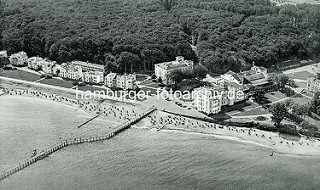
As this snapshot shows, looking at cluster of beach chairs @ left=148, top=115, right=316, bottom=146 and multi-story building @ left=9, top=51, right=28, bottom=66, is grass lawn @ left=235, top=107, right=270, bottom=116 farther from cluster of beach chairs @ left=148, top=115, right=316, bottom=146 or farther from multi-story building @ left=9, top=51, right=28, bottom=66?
multi-story building @ left=9, top=51, right=28, bottom=66

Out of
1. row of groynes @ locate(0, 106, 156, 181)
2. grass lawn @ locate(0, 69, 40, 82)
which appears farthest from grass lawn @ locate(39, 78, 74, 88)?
row of groynes @ locate(0, 106, 156, 181)

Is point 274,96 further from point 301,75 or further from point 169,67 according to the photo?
point 169,67

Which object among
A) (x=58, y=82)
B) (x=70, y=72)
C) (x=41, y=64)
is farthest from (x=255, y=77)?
(x=41, y=64)

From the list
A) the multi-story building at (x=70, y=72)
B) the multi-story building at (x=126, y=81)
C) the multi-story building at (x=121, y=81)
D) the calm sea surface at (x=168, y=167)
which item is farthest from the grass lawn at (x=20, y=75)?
the calm sea surface at (x=168, y=167)

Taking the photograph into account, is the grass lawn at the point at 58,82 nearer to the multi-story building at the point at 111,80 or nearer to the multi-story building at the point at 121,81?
the multi-story building at the point at 111,80

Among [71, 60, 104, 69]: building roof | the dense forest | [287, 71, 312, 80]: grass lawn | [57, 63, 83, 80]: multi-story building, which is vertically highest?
the dense forest

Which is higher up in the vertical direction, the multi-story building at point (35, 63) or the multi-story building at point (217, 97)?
the multi-story building at point (35, 63)

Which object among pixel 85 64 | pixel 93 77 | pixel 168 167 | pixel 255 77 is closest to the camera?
pixel 168 167
